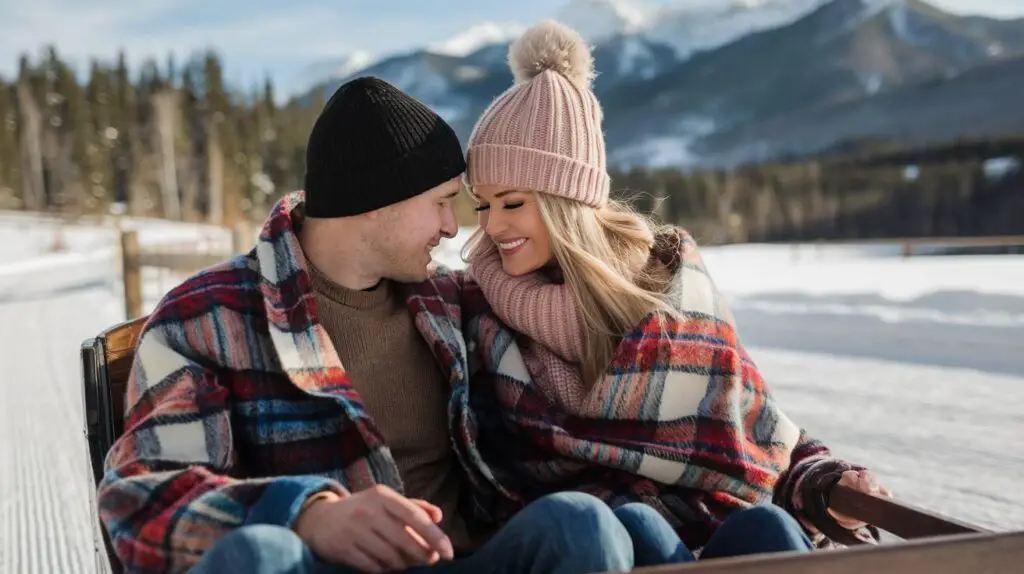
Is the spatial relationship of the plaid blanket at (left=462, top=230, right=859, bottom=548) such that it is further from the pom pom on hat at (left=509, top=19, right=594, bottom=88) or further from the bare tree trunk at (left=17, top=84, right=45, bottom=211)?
the bare tree trunk at (left=17, top=84, right=45, bottom=211)

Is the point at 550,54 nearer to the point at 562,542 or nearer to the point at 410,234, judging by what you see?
the point at 410,234

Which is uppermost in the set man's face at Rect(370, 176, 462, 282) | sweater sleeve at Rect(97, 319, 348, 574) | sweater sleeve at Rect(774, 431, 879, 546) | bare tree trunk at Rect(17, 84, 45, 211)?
bare tree trunk at Rect(17, 84, 45, 211)

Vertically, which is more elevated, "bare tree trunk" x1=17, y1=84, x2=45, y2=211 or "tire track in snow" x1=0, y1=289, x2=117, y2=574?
"bare tree trunk" x1=17, y1=84, x2=45, y2=211

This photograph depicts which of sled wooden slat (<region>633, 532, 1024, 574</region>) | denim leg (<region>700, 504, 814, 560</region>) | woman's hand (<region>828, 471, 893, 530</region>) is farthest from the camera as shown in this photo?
woman's hand (<region>828, 471, 893, 530</region>)

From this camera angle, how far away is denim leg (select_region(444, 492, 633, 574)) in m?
1.26

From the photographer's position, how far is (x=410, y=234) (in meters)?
1.83

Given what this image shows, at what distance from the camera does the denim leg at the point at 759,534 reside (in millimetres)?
1408

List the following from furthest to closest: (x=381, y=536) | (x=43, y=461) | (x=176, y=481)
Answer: (x=43, y=461)
(x=176, y=481)
(x=381, y=536)

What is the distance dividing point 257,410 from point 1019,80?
156 m

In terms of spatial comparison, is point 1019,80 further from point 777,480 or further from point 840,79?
point 777,480

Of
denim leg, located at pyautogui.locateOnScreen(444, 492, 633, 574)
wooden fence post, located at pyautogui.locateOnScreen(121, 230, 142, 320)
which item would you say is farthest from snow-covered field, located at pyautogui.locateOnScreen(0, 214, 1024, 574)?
→ denim leg, located at pyautogui.locateOnScreen(444, 492, 633, 574)

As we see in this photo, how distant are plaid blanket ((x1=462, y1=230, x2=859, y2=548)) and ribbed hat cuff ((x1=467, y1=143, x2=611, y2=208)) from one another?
319 millimetres

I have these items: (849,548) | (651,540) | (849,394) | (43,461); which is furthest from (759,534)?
(849,394)

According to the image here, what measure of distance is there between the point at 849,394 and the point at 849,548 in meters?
4.27
